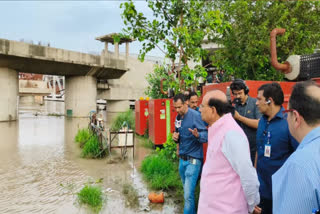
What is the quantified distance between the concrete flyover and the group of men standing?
15.2 meters

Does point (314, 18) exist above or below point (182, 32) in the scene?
above

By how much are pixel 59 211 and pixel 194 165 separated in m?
2.22

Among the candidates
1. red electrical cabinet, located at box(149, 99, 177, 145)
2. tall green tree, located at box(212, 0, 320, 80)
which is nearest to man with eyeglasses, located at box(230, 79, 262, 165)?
tall green tree, located at box(212, 0, 320, 80)

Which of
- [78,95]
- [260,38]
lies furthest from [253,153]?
[78,95]

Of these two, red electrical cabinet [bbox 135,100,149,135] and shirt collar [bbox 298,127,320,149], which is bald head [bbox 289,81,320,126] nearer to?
shirt collar [bbox 298,127,320,149]

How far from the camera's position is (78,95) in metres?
20.0

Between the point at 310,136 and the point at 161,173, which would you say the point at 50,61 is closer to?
the point at 161,173

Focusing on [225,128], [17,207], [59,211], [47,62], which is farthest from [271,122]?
[47,62]

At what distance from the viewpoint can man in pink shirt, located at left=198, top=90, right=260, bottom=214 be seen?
1686mm

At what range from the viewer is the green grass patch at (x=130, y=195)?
13.0ft

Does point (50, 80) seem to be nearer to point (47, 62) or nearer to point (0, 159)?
point (47, 62)

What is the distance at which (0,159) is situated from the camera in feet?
23.0

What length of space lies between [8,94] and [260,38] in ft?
50.0

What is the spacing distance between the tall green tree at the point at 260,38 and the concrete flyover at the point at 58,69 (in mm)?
12264
